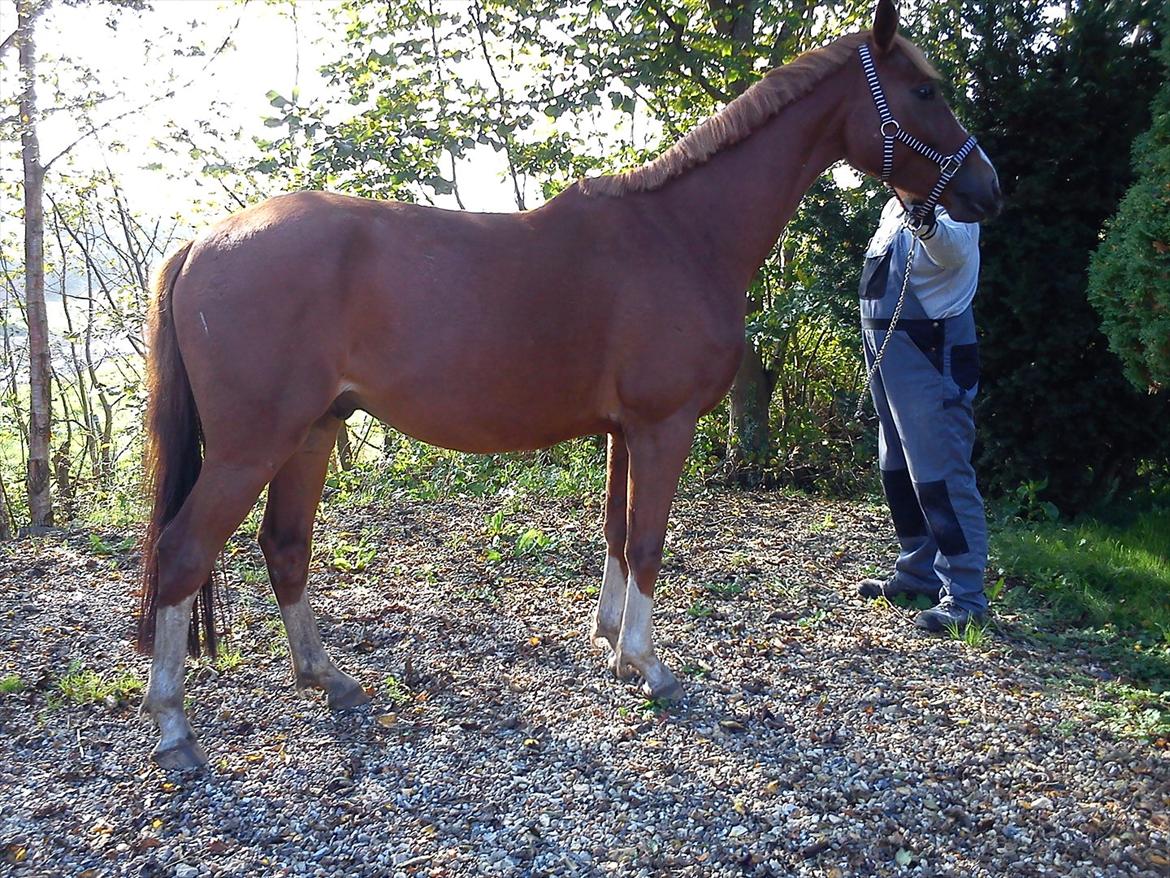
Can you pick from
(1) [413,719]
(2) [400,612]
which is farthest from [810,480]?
(1) [413,719]

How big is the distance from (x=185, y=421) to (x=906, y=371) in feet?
10.6

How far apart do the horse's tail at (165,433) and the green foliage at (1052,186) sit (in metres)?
4.69

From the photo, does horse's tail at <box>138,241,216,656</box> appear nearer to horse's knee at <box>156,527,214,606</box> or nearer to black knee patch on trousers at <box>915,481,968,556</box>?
horse's knee at <box>156,527,214,606</box>

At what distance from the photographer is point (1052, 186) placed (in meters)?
5.34

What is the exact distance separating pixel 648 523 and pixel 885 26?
2.25 meters

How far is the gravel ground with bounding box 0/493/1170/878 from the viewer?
248 centimetres

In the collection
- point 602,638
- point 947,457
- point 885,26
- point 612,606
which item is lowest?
point 602,638

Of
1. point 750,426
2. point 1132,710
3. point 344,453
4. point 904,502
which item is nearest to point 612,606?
point 904,502

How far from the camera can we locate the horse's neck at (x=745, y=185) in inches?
138

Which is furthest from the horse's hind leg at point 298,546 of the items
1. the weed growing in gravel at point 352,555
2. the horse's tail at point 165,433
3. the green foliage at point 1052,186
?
the green foliage at point 1052,186

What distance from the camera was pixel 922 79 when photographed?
354 cm

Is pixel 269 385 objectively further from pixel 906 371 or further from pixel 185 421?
pixel 906 371

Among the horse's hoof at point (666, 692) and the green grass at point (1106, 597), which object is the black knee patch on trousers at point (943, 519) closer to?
the green grass at point (1106, 597)

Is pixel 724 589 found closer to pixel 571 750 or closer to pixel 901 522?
pixel 901 522
